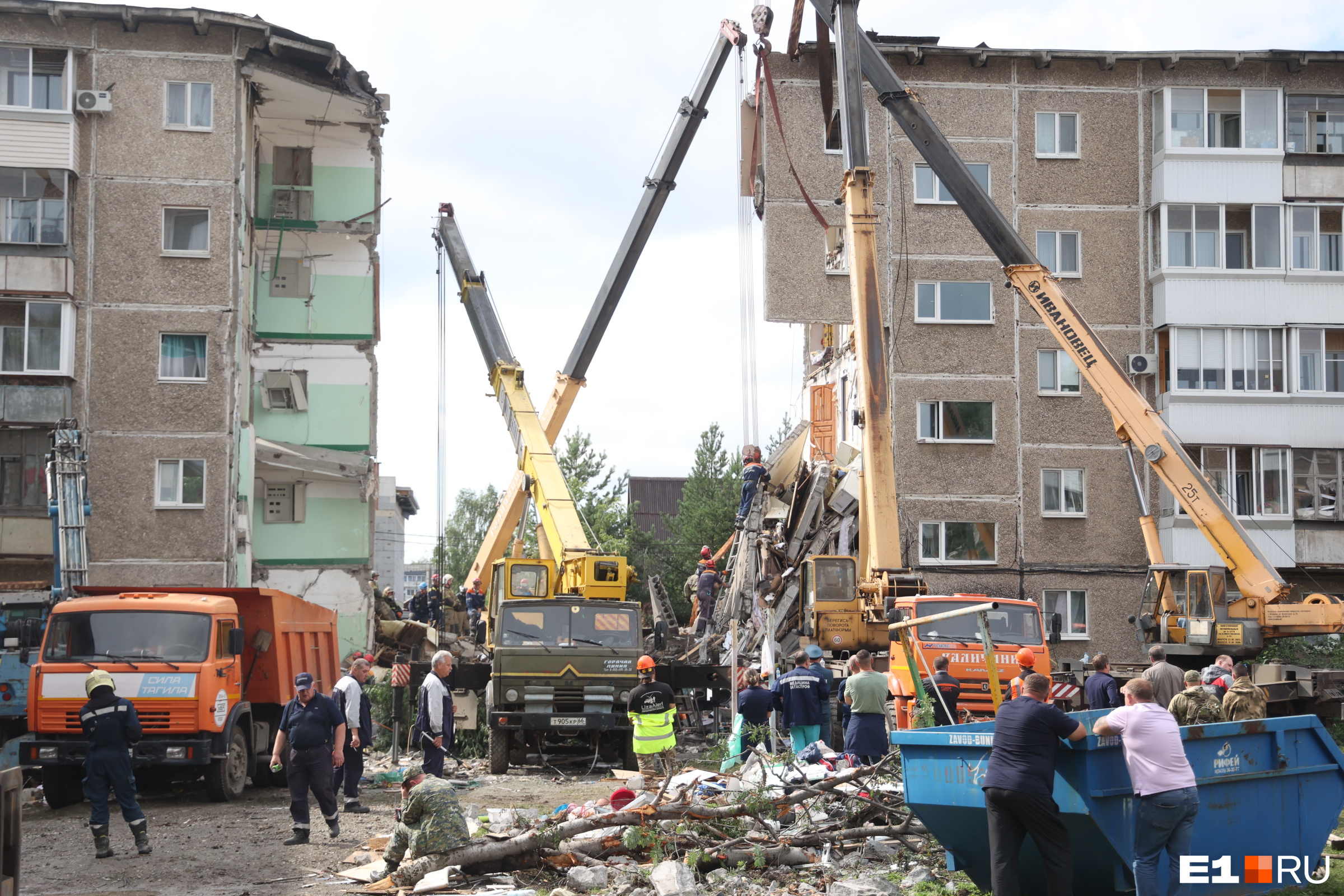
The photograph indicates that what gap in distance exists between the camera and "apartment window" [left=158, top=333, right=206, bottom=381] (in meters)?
28.0

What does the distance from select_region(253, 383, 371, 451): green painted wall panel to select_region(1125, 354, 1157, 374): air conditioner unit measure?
60.7 ft

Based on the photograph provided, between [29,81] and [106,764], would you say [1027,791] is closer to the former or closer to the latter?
[106,764]

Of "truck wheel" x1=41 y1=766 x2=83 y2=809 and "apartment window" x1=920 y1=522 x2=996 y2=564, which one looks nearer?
"truck wheel" x1=41 y1=766 x2=83 y2=809

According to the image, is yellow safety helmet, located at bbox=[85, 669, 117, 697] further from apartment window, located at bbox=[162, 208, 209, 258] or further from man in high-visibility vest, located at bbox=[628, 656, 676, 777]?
apartment window, located at bbox=[162, 208, 209, 258]

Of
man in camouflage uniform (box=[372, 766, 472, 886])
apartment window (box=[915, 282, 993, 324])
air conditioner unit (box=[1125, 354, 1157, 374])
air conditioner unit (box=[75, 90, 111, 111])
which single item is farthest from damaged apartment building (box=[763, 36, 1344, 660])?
man in camouflage uniform (box=[372, 766, 472, 886])

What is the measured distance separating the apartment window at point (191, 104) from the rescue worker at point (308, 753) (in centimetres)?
1942

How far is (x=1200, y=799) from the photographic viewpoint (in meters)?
8.84

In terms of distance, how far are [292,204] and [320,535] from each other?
849 centimetres

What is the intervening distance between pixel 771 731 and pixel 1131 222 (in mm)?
19826

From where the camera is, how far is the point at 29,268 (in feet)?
88.7

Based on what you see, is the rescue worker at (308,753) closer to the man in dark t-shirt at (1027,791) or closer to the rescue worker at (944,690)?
the rescue worker at (944,690)

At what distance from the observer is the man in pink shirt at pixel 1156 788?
27.0ft

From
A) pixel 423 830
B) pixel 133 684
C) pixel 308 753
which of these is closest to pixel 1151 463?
pixel 308 753

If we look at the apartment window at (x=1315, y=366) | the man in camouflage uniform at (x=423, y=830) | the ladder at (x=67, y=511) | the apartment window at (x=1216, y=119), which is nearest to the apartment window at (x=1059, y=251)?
the apartment window at (x=1216, y=119)
